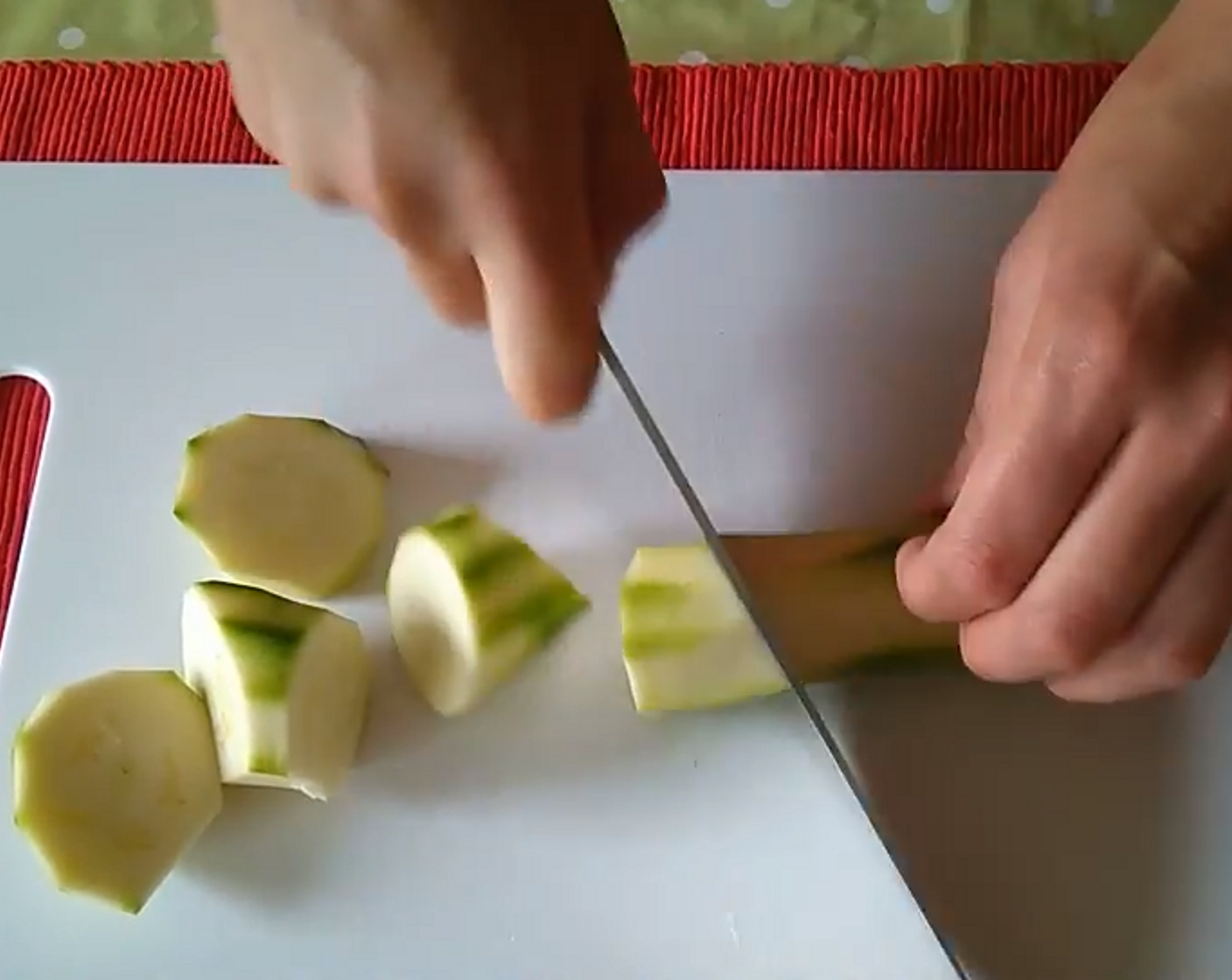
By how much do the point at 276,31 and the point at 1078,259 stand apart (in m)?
0.37

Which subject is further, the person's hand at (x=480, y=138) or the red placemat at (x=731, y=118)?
the red placemat at (x=731, y=118)

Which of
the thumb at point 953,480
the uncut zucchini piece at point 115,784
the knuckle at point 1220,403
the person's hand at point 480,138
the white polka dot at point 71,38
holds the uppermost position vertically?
the person's hand at point 480,138

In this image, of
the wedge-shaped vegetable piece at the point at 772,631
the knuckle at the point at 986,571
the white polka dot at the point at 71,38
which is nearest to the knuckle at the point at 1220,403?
the knuckle at the point at 986,571

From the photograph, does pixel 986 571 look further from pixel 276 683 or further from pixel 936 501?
pixel 276 683

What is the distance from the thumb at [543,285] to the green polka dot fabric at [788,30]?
516 millimetres

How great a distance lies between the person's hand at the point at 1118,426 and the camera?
735 mm

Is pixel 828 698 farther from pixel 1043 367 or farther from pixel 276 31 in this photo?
pixel 276 31

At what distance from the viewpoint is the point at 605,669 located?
94 centimetres

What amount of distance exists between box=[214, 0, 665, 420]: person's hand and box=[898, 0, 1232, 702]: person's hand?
196 millimetres

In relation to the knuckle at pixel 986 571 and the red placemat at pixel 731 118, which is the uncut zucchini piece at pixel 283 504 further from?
the knuckle at pixel 986 571

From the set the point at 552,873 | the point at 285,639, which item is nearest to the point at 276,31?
the point at 285,639

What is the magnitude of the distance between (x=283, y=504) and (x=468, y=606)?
0.14 m

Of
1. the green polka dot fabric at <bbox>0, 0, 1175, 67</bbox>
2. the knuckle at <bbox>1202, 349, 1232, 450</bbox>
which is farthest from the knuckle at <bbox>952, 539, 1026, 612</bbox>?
the green polka dot fabric at <bbox>0, 0, 1175, 67</bbox>

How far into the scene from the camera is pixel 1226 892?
87 cm
